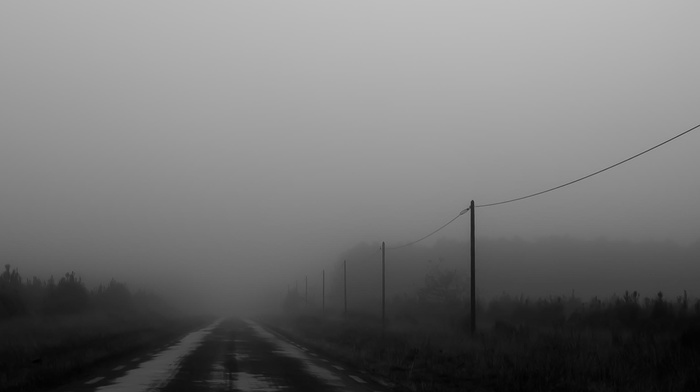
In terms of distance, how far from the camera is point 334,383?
17188mm

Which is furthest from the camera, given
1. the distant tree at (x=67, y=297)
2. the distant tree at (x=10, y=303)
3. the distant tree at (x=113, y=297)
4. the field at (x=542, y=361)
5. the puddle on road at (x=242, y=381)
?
the distant tree at (x=113, y=297)

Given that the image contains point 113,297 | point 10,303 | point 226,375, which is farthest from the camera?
point 113,297

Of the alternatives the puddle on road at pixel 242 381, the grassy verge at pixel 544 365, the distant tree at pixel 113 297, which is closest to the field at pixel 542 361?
the grassy verge at pixel 544 365

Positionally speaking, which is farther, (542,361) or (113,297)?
(113,297)

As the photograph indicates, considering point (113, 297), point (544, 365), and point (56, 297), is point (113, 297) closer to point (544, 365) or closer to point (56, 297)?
point (56, 297)

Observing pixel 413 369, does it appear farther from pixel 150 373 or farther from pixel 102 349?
pixel 102 349

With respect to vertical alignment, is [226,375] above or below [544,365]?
below

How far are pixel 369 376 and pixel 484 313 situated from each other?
140ft

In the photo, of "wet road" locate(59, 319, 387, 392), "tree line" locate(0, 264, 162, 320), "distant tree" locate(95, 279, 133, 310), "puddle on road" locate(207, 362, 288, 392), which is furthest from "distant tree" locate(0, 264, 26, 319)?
"puddle on road" locate(207, 362, 288, 392)

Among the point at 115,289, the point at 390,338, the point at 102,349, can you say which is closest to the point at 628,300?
the point at 390,338

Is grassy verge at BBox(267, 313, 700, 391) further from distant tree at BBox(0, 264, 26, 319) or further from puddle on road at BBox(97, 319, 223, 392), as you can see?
distant tree at BBox(0, 264, 26, 319)

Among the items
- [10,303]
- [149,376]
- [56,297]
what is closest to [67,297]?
[56,297]

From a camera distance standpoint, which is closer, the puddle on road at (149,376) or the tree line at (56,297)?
the puddle on road at (149,376)

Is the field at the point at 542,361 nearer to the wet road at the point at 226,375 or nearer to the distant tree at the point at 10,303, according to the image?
the wet road at the point at 226,375
